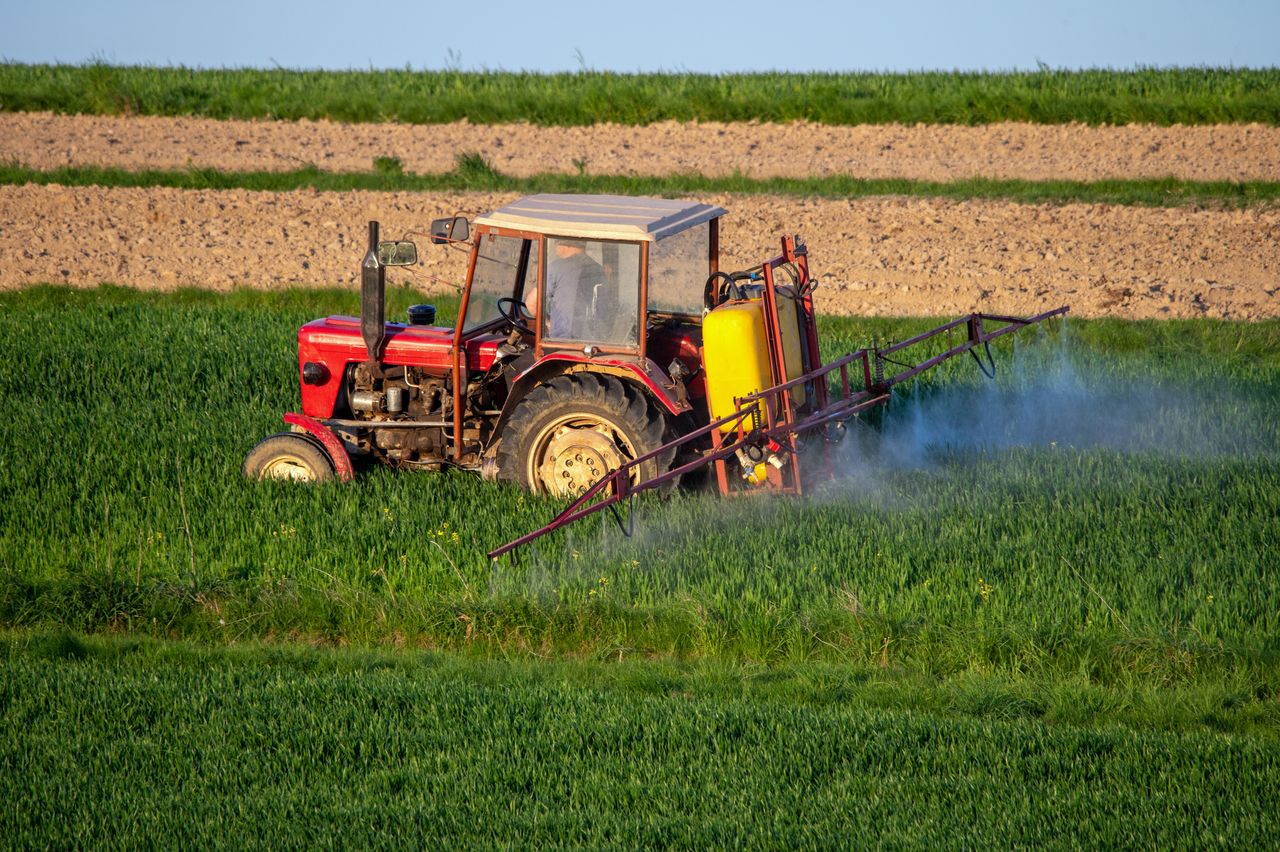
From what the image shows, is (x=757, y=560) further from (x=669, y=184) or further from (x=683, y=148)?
(x=683, y=148)

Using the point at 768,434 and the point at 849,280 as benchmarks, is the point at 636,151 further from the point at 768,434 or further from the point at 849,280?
the point at 768,434

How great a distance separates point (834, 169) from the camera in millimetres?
23625

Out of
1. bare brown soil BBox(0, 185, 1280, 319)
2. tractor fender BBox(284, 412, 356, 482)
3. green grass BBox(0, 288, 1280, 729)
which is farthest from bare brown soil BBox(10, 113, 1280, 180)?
tractor fender BBox(284, 412, 356, 482)

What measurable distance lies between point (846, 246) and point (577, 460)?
9.98m

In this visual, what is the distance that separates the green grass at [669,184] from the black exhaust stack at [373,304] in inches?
454

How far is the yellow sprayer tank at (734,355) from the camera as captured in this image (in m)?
8.95

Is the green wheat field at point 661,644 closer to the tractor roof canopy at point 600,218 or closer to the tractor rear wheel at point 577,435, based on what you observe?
the tractor rear wheel at point 577,435

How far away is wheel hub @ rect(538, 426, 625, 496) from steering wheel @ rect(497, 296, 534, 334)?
3.03 feet

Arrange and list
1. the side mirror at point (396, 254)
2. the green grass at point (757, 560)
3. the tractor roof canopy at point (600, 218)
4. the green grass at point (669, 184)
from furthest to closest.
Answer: the green grass at point (669, 184) → the side mirror at point (396, 254) → the tractor roof canopy at point (600, 218) → the green grass at point (757, 560)

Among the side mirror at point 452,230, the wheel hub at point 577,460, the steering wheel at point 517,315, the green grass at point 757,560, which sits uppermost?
the side mirror at point 452,230

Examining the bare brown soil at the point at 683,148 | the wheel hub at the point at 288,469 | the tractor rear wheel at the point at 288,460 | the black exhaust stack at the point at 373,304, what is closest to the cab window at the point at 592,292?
the black exhaust stack at the point at 373,304

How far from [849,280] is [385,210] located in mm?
7227

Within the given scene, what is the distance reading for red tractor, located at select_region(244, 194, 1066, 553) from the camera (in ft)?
29.8

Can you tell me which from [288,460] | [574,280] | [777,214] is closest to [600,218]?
[574,280]
